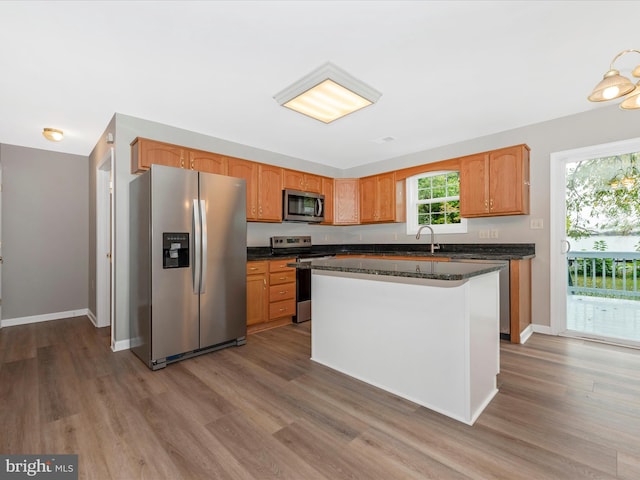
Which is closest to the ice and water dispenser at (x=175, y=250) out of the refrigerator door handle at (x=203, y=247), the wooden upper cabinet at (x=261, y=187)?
the refrigerator door handle at (x=203, y=247)

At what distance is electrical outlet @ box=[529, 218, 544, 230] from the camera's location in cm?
354

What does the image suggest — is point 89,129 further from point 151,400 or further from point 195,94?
point 151,400

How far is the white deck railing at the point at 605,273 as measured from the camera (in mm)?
4527

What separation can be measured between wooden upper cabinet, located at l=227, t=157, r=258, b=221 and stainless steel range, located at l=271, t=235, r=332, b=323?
727 millimetres

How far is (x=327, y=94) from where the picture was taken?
247 centimetres

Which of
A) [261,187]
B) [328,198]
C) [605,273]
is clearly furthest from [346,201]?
[605,273]

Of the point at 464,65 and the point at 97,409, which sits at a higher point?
the point at 464,65

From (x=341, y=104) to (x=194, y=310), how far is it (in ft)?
7.67

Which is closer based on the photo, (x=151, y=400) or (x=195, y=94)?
(x=151, y=400)

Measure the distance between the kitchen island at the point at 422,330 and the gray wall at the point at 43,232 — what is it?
14.2 ft

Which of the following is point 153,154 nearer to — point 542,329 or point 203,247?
point 203,247

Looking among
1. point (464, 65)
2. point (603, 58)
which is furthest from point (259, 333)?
point (603, 58)

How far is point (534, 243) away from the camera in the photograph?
360 cm

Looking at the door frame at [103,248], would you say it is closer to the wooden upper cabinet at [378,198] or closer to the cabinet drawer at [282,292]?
the cabinet drawer at [282,292]
